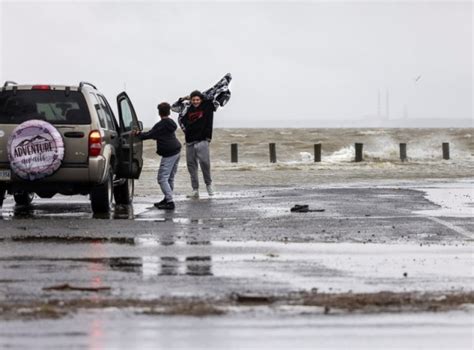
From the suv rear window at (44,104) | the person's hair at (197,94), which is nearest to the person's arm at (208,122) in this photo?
the person's hair at (197,94)

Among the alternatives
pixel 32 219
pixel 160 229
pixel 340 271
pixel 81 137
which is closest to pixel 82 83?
pixel 81 137

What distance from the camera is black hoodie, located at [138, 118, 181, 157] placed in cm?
1841

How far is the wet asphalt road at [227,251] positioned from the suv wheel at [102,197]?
0.20 meters

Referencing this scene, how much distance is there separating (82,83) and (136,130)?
2.65 m

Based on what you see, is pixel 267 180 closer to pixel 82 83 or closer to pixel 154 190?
pixel 154 190

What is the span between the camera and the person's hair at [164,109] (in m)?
18.4

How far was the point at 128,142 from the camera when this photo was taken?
1867cm

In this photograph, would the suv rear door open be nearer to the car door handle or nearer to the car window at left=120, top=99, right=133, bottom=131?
the car window at left=120, top=99, right=133, bottom=131

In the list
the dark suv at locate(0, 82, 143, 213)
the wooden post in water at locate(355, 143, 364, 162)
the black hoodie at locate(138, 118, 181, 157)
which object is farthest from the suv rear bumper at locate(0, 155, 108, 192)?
the wooden post in water at locate(355, 143, 364, 162)

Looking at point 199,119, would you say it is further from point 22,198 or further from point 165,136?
point 22,198

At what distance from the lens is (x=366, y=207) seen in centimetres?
1845

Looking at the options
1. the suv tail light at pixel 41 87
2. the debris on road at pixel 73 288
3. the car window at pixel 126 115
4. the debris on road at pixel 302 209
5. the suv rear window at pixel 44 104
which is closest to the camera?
the debris on road at pixel 73 288

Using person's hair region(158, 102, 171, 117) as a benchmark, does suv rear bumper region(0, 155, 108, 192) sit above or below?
below

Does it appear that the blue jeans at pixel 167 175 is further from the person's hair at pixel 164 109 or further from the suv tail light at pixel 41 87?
the suv tail light at pixel 41 87
